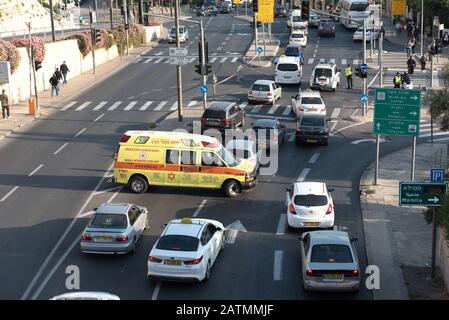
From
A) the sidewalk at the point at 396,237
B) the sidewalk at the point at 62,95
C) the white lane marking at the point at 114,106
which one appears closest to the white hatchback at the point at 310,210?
the sidewalk at the point at 396,237

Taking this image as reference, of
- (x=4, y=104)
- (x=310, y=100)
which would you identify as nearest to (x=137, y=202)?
(x=310, y=100)

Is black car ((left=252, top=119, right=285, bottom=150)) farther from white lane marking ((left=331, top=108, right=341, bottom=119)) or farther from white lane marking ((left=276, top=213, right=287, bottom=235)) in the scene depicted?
white lane marking ((left=276, top=213, right=287, bottom=235))

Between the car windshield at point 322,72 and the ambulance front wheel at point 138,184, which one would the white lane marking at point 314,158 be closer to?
the ambulance front wheel at point 138,184

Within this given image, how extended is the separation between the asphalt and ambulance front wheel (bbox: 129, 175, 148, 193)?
0.99ft

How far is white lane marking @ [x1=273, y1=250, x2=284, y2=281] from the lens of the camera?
21938 mm

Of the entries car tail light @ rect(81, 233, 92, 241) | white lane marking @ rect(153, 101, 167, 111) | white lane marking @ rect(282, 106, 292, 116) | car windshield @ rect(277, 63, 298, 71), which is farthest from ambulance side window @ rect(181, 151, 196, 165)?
car windshield @ rect(277, 63, 298, 71)

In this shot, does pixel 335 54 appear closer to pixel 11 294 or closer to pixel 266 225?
pixel 266 225

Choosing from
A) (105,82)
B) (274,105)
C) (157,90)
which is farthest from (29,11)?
(274,105)

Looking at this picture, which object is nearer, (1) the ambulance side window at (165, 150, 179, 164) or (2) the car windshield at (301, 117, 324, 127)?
(1) the ambulance side window at (165, 150, 179, 164)

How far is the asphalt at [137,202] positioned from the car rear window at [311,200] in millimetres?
1157

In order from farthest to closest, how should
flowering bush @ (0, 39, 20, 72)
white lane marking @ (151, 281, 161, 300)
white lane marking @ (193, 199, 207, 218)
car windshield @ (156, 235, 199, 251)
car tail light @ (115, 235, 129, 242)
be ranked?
flowering bush @ (0, 39, 20, 72) → white lane marking @ (193, 199, 207, 218) → car tail light @ (115, 235, 129, 242) → car windshield @ (156, 235, 199, 251) → white lane marking @ (151, 281, 161, 300)

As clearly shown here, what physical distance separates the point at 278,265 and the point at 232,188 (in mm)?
7219

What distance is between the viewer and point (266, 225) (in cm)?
2664

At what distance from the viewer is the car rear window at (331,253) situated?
20.4m
